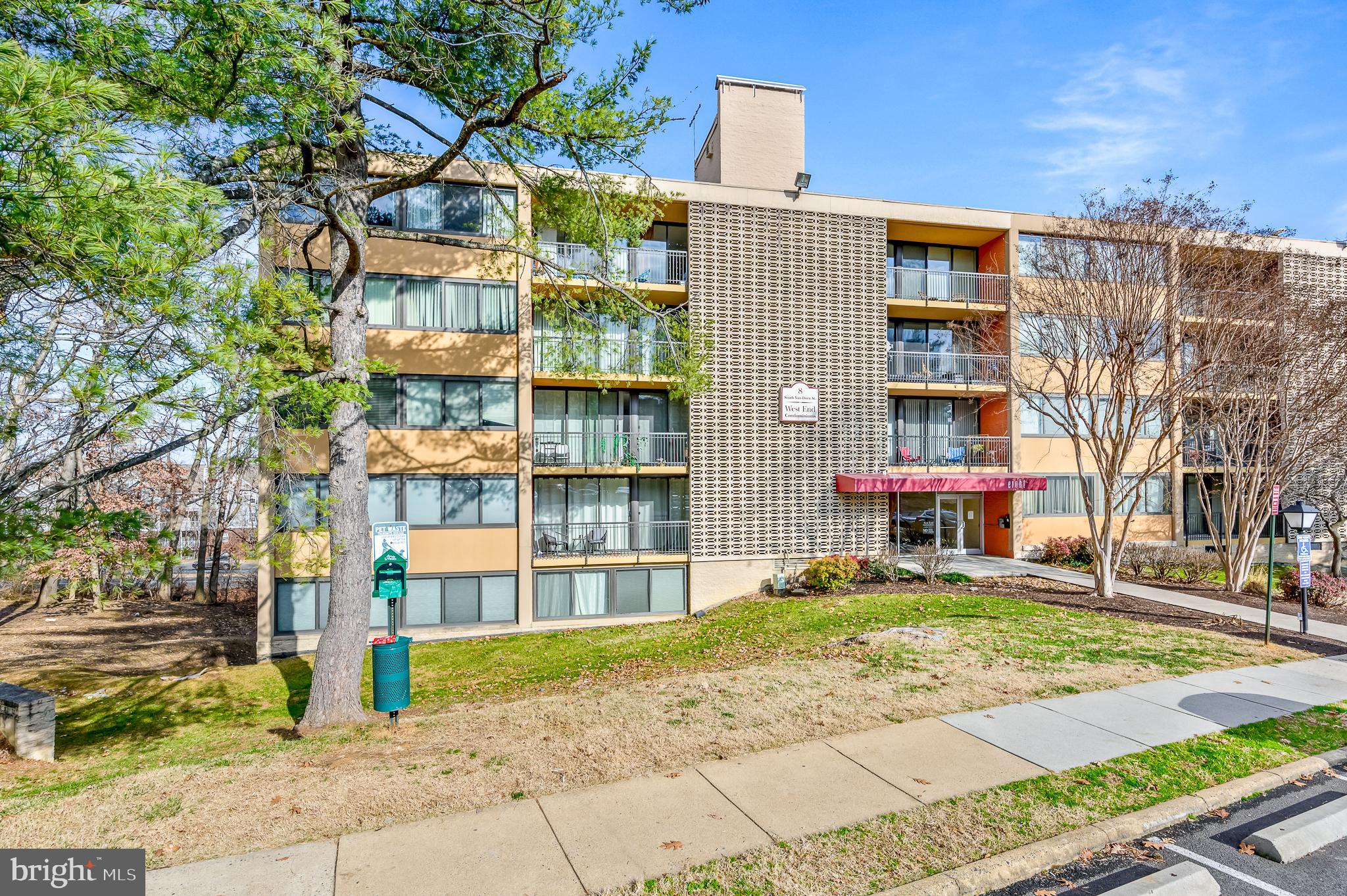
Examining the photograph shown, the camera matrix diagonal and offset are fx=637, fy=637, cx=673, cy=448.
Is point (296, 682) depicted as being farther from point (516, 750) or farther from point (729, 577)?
point (729, 577)

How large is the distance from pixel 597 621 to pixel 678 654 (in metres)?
4.85

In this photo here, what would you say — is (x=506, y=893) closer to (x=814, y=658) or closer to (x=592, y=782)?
(x=592, y=782)

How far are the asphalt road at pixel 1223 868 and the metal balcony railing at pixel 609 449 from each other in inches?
486

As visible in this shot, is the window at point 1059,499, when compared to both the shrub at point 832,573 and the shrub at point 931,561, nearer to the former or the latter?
the shrub at point 931,561

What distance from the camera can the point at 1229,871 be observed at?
180 inches

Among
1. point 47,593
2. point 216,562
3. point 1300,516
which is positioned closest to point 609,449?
point 1300,516

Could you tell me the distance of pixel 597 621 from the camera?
16094 mm

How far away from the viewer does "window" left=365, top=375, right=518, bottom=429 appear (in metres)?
14.9

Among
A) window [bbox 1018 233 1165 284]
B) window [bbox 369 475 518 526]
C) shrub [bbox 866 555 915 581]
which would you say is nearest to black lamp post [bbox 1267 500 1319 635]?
window [bbox 1018 233 1165 284]

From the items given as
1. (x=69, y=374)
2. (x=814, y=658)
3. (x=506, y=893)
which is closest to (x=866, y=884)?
(x=506, y=893)

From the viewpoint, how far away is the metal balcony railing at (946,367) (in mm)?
18766

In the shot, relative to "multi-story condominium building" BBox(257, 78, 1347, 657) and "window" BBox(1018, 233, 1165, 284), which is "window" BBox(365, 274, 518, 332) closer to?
"multi-story condominium building" BBox(257, 78, 1347, 657)

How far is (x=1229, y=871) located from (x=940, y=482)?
13.6 meters

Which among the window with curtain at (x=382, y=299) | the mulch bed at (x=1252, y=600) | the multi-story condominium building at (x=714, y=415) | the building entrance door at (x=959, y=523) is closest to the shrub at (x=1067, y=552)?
the multi-story condominium building at (x=714, y=415)
